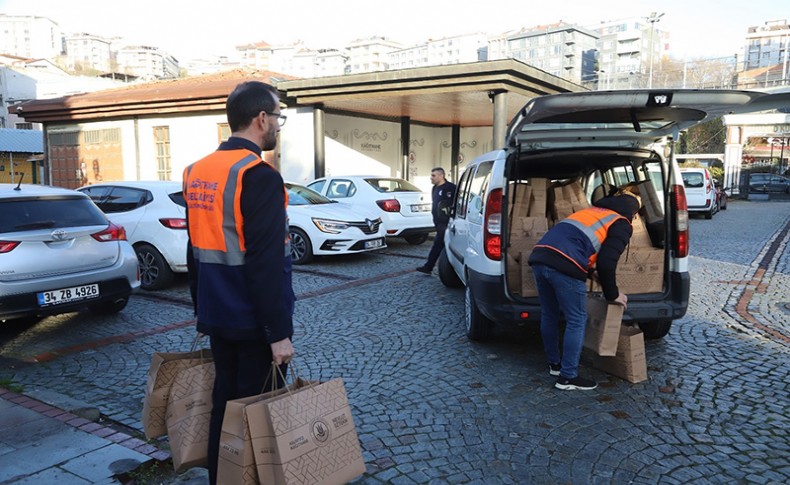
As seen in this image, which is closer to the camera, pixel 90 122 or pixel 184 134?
pixel 184 134

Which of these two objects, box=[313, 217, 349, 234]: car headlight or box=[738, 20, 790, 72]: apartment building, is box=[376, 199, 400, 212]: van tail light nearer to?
box=[313, 217, 349, 234]: car headlight

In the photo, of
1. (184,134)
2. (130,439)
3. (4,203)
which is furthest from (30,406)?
(184,134)

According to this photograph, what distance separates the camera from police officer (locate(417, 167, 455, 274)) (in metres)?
8.13

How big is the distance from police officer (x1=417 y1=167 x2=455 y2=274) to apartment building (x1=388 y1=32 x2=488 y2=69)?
136409 millimetres

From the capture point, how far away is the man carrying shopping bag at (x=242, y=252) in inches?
92.2

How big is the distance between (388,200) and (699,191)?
12649 millimetres

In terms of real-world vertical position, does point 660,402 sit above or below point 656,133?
below

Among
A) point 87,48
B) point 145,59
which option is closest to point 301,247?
point 145,59

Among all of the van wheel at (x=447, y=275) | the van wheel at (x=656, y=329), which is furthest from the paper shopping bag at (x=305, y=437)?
the van wheel at (x=447, y=275)

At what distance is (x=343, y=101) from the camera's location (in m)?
16.6

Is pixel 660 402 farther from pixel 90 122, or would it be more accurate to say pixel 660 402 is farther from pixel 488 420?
pixel 90 122

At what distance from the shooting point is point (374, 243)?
1030 centimetres

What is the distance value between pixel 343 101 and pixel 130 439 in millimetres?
13871

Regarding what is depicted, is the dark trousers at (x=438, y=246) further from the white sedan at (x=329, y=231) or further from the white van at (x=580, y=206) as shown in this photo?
the white van at (x=580, y=206)
